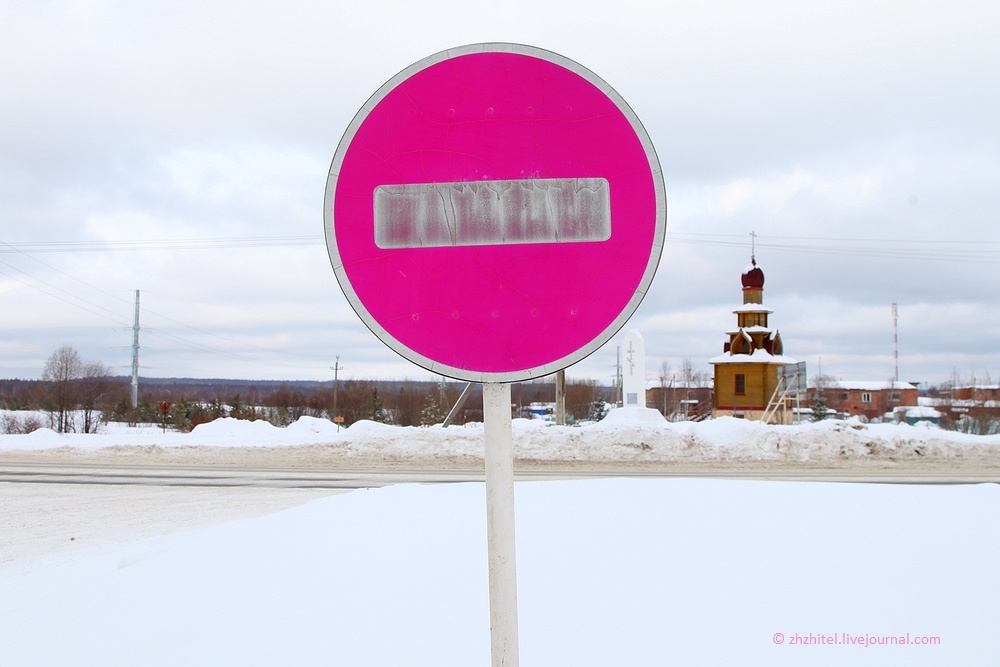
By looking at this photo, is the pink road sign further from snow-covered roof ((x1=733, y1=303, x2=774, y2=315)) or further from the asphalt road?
snow-covered roof ((x1=733, y1=303, x2=774, y2=315))

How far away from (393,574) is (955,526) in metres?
3.69

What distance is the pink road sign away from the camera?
191 cm

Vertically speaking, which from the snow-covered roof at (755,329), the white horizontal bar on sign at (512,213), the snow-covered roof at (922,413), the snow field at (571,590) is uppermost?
the snow-covered roof at (755,329)

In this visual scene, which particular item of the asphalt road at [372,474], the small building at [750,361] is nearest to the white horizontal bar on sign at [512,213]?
the asphalt road at [372,474]

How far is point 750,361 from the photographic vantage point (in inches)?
1880

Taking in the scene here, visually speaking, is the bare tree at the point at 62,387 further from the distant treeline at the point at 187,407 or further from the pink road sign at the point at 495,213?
the pink road sign at the point at 495,213

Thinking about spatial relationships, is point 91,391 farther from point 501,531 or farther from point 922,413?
point 922,413

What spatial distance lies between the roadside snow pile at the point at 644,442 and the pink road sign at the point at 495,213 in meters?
17.9

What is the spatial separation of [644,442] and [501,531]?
1920 cm

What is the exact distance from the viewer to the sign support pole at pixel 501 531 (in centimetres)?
200

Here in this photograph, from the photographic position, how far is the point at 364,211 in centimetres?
195

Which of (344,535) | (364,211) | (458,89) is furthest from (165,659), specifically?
(458,89)

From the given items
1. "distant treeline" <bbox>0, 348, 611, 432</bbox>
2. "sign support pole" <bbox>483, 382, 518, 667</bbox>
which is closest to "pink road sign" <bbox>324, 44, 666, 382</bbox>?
"sign support pole" <bbox>483, 382, 518, 667</bbox>

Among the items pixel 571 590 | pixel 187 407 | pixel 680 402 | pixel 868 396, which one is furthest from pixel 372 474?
pixel 868 396
